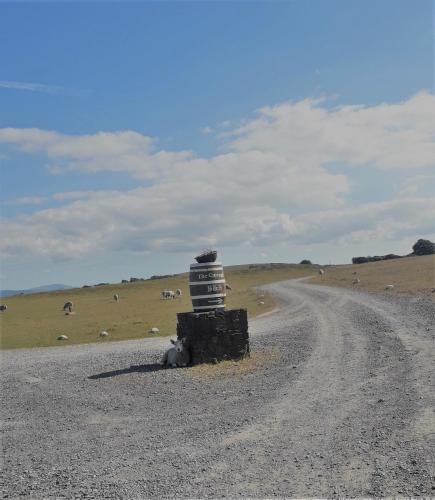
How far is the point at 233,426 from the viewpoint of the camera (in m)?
9.91

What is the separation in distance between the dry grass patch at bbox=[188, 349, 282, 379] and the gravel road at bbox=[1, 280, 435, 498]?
276 mm

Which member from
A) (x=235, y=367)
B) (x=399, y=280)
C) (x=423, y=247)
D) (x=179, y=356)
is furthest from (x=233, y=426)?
(x=423, y=247)

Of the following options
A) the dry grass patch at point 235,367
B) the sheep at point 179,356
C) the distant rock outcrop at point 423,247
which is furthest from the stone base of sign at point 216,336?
the distant rock outcrop at point 423,247

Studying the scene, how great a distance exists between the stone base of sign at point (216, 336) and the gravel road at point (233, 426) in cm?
121

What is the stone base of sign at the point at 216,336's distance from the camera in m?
17.3

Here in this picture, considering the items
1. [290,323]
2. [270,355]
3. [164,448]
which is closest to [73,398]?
[164,448]

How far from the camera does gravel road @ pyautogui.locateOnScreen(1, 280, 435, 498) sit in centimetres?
723

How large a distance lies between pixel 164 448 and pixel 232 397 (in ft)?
12.6

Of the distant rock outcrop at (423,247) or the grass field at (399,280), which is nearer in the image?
the grass field at (399,280)

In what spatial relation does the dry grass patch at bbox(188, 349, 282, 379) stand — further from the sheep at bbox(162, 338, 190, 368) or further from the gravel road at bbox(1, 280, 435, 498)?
the sheep at bbox(162, 338, 190, 368)

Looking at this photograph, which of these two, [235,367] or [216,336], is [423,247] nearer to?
[216,336]

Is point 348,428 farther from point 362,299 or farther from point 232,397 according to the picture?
point 362,299

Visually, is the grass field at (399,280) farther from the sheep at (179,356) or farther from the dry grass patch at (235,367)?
the sheep at (179,356)

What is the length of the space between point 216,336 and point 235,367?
1450 mm
